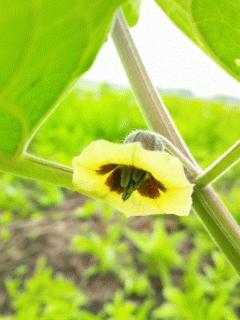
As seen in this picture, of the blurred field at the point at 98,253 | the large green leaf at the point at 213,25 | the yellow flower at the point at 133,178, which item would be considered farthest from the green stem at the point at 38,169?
the blurred field at the point at 98,253

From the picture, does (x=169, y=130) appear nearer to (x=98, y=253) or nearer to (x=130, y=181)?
(x=130, y=181)

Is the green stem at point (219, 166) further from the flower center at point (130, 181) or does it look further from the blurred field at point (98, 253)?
the blurred field at point (98, 253)

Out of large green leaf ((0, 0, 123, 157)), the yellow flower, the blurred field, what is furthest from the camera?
the blurred field

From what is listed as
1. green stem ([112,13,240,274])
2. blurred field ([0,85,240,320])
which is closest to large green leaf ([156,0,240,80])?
green stem ([112,13,240,274])

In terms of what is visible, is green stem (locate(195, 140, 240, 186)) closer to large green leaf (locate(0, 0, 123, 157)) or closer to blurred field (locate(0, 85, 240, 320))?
large green leaf (locate(0, 0, 123, 157))

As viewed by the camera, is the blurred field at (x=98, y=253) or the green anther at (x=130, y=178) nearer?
the green anther at (x=130, y=178)

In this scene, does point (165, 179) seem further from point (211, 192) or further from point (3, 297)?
point (3, 297)

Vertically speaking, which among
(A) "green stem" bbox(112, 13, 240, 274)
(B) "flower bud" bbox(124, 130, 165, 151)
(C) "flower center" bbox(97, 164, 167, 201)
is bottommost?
(C) "flower center" bbox(97, 164, 167, 201)
